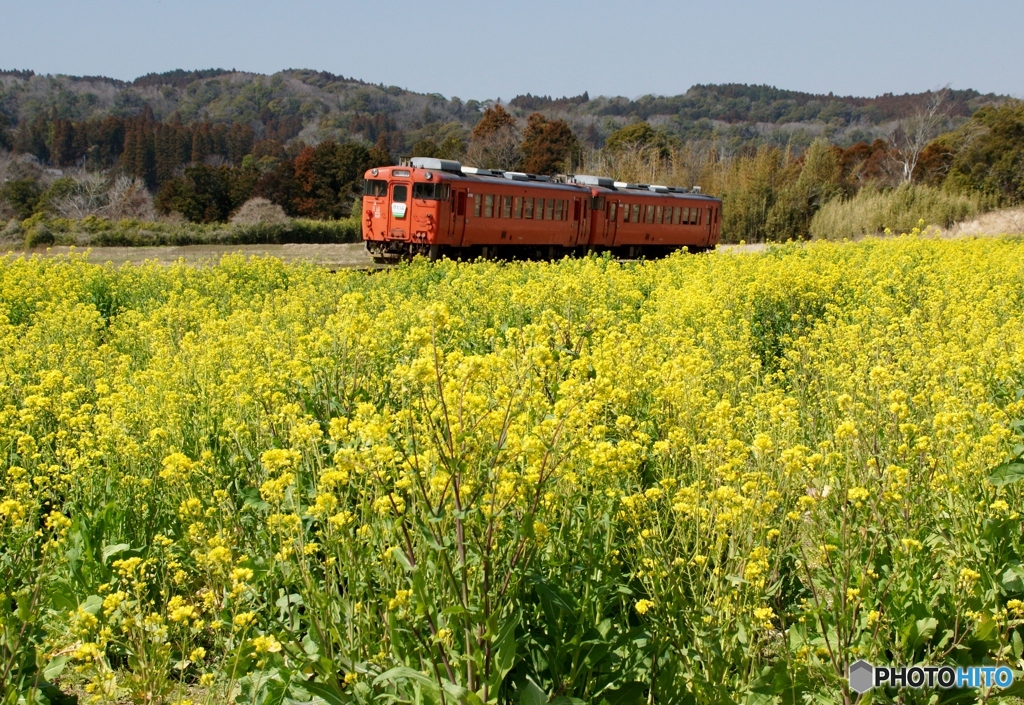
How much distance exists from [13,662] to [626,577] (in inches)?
89.6

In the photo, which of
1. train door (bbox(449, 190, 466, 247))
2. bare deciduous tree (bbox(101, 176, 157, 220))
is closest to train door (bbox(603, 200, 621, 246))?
train door (bbox(449, 190, 466, 247))

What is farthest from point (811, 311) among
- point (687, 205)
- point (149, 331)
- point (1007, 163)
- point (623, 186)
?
point (1007, 163)

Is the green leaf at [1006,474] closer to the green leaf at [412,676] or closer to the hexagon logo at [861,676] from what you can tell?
the hexagon logo at [861,676]

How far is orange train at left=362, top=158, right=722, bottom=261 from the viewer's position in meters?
23.1

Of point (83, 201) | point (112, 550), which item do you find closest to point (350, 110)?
point (83, 201)

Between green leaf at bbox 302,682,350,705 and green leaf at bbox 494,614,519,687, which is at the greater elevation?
green leaf at bbox 494,614,519,687

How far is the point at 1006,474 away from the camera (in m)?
4.02

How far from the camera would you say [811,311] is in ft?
31.9

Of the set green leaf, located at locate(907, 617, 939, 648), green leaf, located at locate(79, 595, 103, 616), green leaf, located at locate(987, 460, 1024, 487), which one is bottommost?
green leaf, located at locate(79, 595, 103, 616)

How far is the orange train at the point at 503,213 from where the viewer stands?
2308cm

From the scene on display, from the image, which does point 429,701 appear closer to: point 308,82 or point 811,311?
point 811,311

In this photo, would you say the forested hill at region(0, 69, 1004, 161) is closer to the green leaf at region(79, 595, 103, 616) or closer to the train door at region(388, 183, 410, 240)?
the train door at region(388, 183, 410, 240)

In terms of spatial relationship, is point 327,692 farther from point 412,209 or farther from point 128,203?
point 128,203

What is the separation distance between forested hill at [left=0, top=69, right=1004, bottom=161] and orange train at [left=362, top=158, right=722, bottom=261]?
234ft
